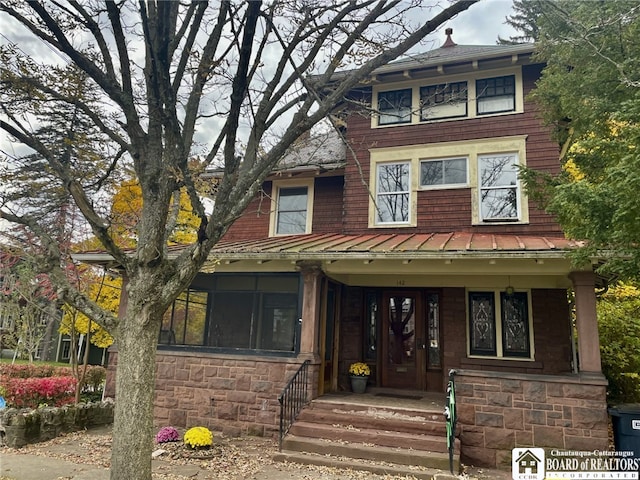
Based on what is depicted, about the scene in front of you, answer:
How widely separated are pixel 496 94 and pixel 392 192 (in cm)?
307

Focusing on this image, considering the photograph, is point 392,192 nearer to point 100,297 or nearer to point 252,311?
point 252,311

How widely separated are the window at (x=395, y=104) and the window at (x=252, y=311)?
14.3 feet

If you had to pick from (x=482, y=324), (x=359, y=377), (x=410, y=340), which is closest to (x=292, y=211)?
(x=410, y=340)

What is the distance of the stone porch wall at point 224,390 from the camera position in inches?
293

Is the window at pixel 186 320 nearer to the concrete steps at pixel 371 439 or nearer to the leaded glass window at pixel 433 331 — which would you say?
the concrete steps at pixel 371 439

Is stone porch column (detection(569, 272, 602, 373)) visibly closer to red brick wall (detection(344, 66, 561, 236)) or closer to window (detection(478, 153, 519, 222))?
red brick wall (detection(344, 66, 561, 236))

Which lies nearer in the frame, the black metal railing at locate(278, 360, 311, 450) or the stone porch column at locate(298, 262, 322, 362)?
the black metal railing at locate(278, 360, 311, 450)

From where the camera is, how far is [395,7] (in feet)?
18.2

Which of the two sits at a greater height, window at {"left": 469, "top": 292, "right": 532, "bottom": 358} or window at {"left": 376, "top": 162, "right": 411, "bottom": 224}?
window at {"left": 376, "top": 162, "right": 411, "bottom": 224}

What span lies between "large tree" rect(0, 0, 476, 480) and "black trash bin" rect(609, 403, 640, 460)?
18.5 feet

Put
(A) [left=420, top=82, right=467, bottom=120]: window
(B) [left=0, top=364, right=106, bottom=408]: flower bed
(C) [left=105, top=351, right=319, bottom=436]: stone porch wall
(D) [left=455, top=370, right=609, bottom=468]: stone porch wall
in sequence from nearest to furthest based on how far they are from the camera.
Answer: (D) [left=455, top=370, right=609, bottom=468]: stone porch wall, (C) [left=105, top=351, right=319, bottom=436]: stone porch wall, (A) [left=420, top=82, right=467, bottom=120]: window, (B) [left=0, top=364, right=106, bottom=408]: flower bed

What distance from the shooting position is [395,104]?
33.2 ft

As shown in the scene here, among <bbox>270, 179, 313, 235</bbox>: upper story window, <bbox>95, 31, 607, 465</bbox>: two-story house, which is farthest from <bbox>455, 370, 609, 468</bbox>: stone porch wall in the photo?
<bbox>270, 179, 313, 235</bbox>: upper story window

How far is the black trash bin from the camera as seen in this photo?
5.72 meters
